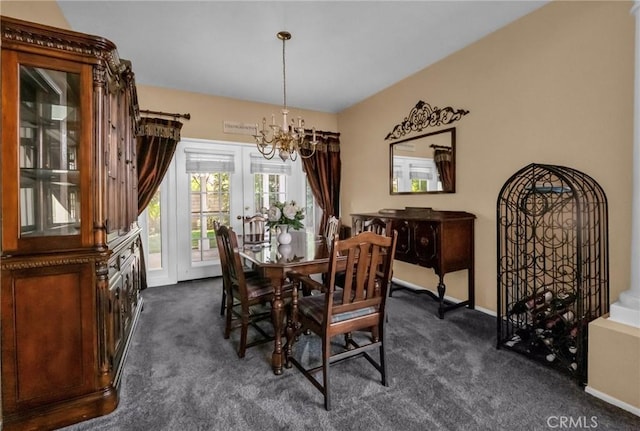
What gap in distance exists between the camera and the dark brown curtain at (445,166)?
3.35 metres

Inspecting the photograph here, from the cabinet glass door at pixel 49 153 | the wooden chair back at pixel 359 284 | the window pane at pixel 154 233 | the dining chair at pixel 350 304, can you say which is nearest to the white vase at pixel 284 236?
the dining chair at pixel 350 304

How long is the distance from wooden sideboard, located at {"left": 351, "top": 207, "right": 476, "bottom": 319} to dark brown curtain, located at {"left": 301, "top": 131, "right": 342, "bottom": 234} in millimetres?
2007

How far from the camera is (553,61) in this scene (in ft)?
8.07

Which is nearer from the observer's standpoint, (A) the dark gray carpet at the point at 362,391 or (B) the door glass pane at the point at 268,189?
(A) the dark gray carpet at the point at 362,391

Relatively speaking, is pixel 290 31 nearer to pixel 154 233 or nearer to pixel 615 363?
pixel 154 233

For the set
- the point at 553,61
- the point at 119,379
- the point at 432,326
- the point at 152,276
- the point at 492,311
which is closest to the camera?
the point at 119,379

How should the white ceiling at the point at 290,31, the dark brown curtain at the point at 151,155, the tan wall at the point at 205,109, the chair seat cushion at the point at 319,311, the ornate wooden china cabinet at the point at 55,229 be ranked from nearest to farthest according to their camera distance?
the ornate wooden china cabinet at the point at 55,229 < the chair seat cushion at the point at 319,311 < the white ceiling at the point at 290,31 < the dark brown curtain at the point at 151,155 < the tan wall at the point at 205,109

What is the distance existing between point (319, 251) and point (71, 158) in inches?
68.9

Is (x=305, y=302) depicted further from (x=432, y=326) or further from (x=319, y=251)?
(x=432, y=326)

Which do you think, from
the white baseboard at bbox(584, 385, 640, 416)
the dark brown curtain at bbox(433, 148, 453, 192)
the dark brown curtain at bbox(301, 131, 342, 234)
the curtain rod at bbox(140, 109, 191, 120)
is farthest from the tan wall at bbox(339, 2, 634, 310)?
the curtain rod at bbox(140, 109, 191, 120)

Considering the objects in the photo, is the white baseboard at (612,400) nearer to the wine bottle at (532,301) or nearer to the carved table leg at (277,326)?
the wine bottle at (532,301)

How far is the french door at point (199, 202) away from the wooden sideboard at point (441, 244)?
2432 millimetres

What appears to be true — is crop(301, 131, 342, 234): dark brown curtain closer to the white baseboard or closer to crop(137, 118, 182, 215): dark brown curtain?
crop(137, 118, 182, 215): dark brown curtain

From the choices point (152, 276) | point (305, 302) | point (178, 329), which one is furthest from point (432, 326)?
point (152, 276)
